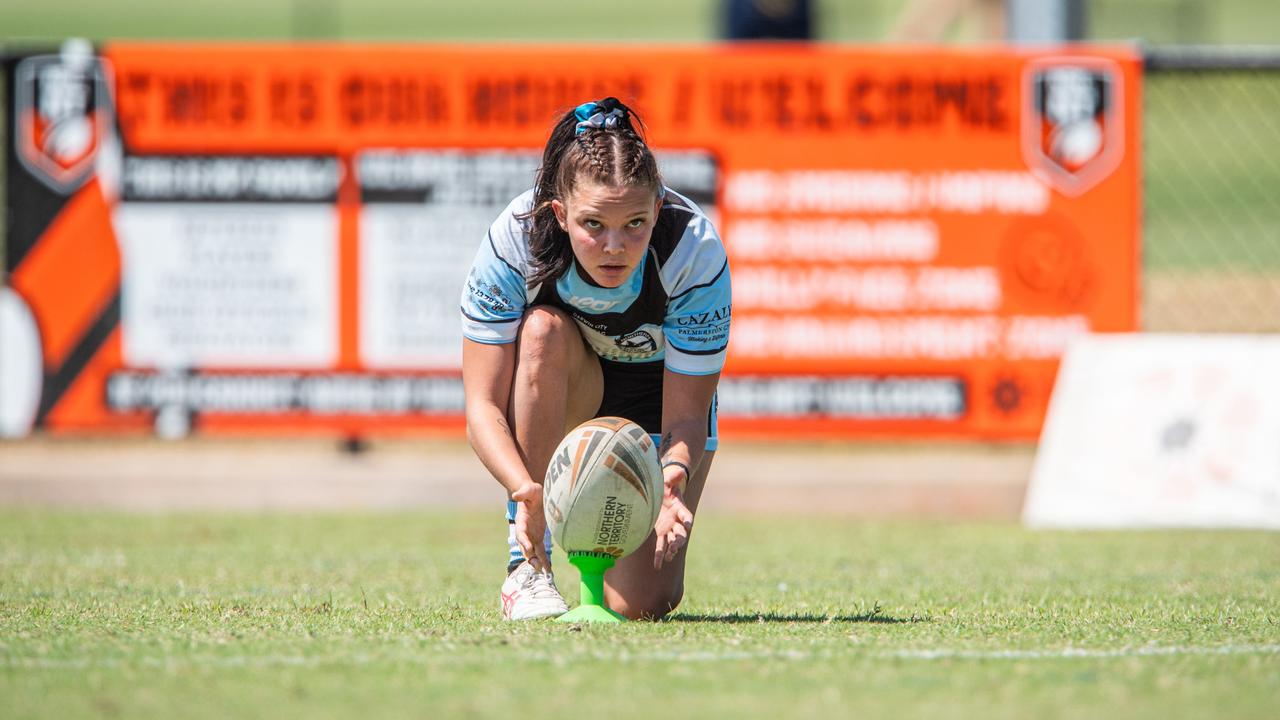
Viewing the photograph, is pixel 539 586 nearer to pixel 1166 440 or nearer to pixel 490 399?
pixel 490 399

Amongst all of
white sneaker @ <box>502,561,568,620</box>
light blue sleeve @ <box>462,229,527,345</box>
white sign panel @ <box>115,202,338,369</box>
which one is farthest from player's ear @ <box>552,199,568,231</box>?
white sign panel @ <box>115,202,338,369</box>

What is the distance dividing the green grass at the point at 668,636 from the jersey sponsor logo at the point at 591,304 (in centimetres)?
101

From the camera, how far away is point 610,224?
4602mm

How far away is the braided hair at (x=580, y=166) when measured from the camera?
4578 millimetres

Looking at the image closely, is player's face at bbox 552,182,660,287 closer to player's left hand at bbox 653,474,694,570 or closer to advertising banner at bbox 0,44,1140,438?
player's left hand at bbox 653,474,694,570

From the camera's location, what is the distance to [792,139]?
10203mm

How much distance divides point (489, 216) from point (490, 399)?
5.15m

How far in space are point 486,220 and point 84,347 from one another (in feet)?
8.61

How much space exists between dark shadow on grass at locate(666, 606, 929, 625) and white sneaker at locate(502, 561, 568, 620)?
366mm

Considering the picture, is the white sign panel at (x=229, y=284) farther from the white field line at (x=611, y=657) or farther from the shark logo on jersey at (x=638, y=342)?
the white field line at (x=611, y=657)

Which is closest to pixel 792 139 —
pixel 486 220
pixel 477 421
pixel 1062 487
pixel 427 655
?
pixel 486 220

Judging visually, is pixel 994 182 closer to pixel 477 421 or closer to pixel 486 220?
pixel 486 220

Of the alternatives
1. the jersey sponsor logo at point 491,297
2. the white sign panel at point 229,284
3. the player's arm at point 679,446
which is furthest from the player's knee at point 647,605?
the white sign panel at point 229,284

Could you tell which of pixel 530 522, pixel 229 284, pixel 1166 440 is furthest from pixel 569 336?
pixel 229 284
